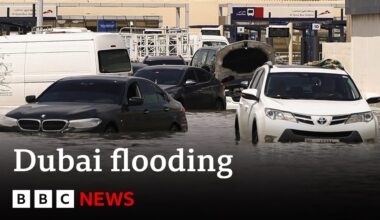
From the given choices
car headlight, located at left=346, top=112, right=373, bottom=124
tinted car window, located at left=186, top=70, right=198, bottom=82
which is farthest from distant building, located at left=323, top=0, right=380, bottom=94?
car headlight, located at left=346, top=112, right=373, bottom=124

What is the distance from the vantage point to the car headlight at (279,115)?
18.8 metres

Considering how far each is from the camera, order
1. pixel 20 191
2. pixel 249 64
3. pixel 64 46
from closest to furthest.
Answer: pixel 20 191, pixel 64 46, pixel 249 64

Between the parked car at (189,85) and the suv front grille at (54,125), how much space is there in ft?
40.0

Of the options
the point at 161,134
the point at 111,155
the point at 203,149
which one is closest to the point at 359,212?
the point at 111,155

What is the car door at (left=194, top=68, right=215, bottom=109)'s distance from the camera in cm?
3247

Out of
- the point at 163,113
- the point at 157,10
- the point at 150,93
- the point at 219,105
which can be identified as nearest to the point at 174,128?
the point at 163,113

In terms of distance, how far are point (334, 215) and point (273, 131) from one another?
24.1 feet

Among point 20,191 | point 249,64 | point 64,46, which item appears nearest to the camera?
point 20,191

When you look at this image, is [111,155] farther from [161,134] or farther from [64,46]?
[64,46]

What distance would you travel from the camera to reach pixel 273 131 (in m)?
18.8

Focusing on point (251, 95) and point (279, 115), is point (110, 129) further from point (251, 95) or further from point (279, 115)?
point (279, 115)

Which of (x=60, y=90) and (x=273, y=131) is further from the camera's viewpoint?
(x=60, y=90)

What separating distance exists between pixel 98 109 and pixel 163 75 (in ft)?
42.4

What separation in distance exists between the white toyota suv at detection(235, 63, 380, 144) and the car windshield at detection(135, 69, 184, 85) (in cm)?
1093
